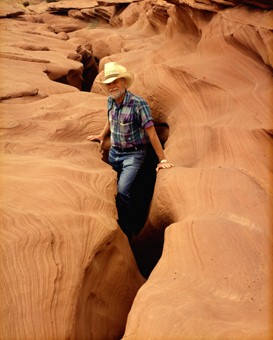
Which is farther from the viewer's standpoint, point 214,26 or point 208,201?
point 214,26

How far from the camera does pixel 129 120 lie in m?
4.19

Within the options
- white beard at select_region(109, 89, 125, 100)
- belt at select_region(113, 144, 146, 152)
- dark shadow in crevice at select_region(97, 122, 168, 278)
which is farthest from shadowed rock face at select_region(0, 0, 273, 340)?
white beard at select_region(109, 89, 125, 100)

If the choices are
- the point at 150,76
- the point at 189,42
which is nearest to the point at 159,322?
the point at 150,76

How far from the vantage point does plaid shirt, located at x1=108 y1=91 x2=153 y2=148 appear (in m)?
4.09

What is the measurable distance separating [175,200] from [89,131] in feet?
6.10

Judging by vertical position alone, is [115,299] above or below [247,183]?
below

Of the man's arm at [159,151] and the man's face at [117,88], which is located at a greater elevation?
the man's face at [117,88]

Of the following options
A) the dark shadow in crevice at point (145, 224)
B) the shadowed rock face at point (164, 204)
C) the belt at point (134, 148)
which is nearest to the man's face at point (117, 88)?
the belt at point (134, 148)

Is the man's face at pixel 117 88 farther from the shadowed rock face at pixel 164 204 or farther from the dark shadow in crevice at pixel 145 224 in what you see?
the dark shadow in crevice at pixel 145 224

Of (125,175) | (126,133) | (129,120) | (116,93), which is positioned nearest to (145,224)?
(125,175)

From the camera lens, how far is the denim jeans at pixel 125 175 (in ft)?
13.8

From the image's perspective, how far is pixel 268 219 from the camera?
3020 millimetres

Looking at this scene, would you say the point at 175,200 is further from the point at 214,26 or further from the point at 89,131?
the point at 214,26

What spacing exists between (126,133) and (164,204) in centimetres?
105
